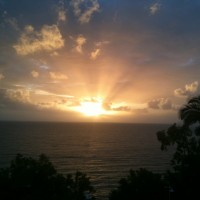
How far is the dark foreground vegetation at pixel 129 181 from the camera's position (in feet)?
86.4

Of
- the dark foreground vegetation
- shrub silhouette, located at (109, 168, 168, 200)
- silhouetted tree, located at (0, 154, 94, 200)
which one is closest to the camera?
silhouetted tree, located at (0, 154, 94, 200)

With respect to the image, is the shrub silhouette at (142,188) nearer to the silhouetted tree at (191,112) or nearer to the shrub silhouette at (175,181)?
the shrub silhouette at (175,181)

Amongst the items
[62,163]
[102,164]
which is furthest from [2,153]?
[102,164]

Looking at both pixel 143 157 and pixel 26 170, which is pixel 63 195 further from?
pixel 143 157

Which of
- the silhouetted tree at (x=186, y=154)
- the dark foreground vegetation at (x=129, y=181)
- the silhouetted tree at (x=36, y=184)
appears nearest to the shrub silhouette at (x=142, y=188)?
the dark foreground vegetation at (x=129, y=181)

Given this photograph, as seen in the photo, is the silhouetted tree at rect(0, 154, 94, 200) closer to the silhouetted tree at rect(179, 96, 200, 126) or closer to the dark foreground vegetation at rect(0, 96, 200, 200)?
the dark foreground vegetation at rect(0, 96, 200, 200)

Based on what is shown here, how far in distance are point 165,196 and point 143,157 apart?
7873 cm

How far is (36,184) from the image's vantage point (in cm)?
2658

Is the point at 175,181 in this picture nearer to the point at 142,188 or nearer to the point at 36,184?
the point at 142,188

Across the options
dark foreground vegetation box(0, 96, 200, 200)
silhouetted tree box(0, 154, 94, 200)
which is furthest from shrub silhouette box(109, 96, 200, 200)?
silhouetted tree box(0, 154, 94, 200)

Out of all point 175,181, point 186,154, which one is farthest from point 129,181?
point 186,154

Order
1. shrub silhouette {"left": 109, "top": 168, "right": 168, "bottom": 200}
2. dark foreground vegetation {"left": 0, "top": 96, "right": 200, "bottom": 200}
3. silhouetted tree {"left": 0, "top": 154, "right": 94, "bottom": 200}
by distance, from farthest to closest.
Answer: shrub silhouette {"left": 109, "top": 168, "right": 168, "bottom": 200}, dark foreground vegetation {"left": 0, "top": 96, "right": 200, "bottom": 200}, silhouetted tree {"left": 0, "top": 154, "right": 94, "bottom": 200}

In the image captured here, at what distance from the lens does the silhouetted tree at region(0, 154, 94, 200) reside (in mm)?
26016

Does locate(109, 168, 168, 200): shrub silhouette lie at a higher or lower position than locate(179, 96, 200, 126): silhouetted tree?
lower
